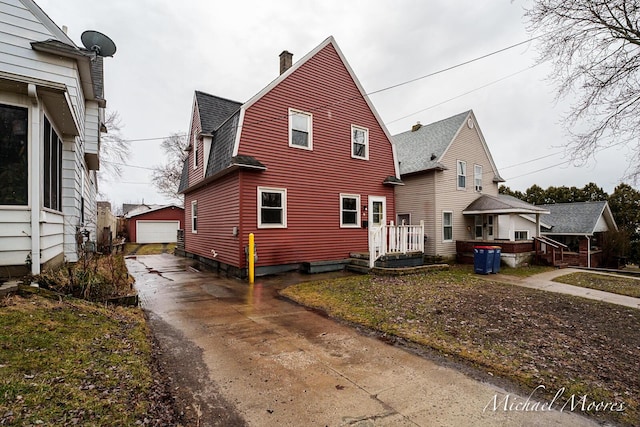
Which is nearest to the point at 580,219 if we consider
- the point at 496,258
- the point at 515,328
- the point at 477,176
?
the point at 477,176

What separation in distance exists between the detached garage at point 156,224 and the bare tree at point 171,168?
3.93 meters

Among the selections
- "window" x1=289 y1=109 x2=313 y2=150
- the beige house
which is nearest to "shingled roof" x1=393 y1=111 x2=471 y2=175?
the beige house

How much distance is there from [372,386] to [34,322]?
429cm

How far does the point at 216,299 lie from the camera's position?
282 inches

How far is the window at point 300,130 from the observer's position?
1145 cm

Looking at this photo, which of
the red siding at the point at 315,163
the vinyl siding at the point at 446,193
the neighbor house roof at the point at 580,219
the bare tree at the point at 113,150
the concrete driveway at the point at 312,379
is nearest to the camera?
the concrete driveway at the point at 312,379

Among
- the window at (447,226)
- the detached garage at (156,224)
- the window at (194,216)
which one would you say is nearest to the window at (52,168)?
the window at (194,216)

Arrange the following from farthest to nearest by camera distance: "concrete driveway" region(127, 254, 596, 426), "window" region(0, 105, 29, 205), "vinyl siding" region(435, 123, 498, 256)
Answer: "vinyl siding" region(435, 123, 498, 256), "window" region(0, 105, 29, 205), "concrete driveway" region(127, 254, 596, 426)

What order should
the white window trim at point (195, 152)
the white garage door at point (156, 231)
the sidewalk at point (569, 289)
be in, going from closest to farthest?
the sidewalk at point (569, 289) → the white window trim at point (195, 152) → the white garage door at point (156, 231)

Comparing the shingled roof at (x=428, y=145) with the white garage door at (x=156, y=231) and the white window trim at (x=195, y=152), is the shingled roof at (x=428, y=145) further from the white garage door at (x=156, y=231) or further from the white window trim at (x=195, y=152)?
the white garage door at (x=156, y=231)

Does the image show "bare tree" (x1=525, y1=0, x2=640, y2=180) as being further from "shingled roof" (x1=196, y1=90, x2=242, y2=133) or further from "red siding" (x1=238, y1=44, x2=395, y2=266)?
"shingled roof" (x1=196, y1=90, x2=242, y2=133)

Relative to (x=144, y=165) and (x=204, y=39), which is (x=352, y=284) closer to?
(x=204, y=39)

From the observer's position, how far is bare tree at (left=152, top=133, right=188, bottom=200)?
3156cm

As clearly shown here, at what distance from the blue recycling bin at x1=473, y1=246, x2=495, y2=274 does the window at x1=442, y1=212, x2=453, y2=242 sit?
3.46 meters
